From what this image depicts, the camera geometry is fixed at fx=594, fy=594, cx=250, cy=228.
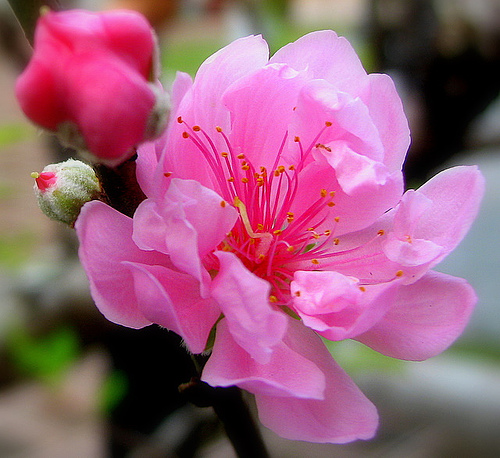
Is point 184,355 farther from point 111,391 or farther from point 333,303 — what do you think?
point 111,391

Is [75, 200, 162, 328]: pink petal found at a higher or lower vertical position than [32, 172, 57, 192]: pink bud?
lower

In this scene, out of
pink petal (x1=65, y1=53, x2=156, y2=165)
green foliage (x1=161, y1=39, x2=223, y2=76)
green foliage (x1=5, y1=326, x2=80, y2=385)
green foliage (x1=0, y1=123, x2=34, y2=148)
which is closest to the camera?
pink petal (x1=65, y1=53, x2=156, y2=165)

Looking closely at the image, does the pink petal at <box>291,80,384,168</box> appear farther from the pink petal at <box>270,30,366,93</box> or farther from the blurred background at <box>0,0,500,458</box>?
the blurred background at <box>0,0,500,458</box>

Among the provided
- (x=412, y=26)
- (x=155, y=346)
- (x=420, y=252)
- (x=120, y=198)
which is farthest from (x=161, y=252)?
(x=412, y=26)

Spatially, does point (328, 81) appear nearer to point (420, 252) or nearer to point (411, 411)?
point (420, 252)

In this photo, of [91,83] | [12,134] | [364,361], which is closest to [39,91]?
[91,83]

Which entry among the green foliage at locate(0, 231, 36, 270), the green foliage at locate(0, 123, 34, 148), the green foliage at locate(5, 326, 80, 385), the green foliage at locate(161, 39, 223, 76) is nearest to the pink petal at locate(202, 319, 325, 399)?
the green foliage at locate(0, 123, 34, 148)
